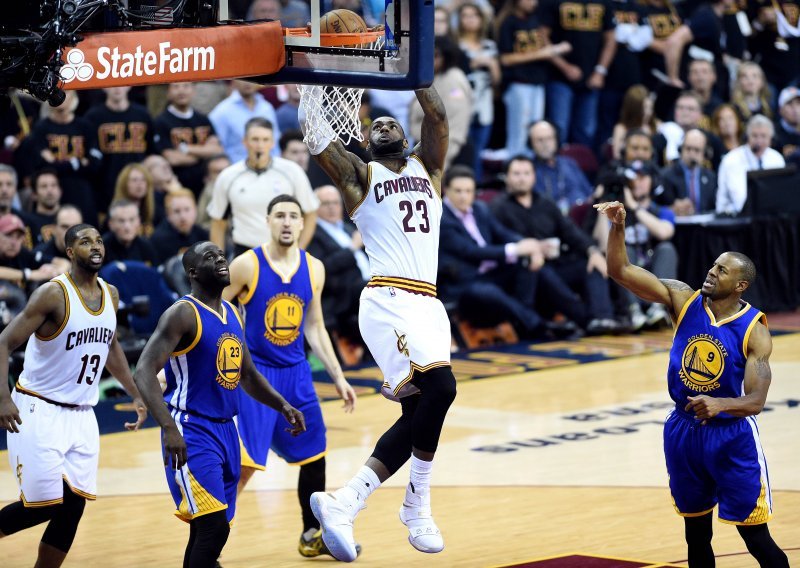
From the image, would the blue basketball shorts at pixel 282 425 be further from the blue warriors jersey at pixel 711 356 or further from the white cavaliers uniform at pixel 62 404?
the blue warriors jersey at pixel 711 356

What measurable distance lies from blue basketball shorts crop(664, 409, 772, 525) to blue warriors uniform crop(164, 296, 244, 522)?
2077 mm

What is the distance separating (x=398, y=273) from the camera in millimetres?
7965

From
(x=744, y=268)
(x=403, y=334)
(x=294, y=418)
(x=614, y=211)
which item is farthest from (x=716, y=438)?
(x=294, y=418)

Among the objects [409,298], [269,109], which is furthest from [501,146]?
[409,298]

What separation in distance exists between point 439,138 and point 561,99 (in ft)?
34.2

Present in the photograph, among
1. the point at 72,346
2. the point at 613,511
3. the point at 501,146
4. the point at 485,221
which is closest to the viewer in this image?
the point at 72,346

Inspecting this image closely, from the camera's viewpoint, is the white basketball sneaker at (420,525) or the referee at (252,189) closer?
the white basketball sneaker at (420,525)

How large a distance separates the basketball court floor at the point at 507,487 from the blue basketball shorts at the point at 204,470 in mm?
Result: 1095

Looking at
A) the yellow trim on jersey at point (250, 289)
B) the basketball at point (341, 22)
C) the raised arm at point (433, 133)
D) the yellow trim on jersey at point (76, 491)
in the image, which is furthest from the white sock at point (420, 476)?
the basketball at point (341, 22)

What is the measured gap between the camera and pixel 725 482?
7.22 meters

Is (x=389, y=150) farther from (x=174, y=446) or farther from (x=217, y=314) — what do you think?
(x=174, y=446)

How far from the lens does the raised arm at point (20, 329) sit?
747 centimetres

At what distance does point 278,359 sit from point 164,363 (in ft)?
5.61

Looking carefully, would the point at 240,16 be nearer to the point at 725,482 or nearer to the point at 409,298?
the point at 409,298
